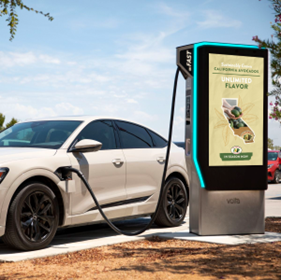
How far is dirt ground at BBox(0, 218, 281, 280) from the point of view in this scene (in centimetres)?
500

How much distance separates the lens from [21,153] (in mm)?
6531

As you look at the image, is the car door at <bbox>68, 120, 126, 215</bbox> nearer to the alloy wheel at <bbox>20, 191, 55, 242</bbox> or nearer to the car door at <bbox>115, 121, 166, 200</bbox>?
the car door at <bbox>115, 121, 166, 200</bbox>

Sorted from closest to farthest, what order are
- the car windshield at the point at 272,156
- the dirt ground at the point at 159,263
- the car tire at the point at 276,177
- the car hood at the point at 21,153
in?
the dirt ground at the point at 159,263, the car hood at the point at 21,153, the car tire at the point at 276,177, the car windshield at the point at 272,156

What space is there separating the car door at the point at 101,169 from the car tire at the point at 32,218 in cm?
37

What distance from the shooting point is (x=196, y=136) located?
7.33m

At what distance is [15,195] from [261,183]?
357 centimetres

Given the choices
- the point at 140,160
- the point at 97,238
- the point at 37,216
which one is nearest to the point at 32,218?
the point at 37,216

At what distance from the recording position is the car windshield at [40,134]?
7180 millimetres

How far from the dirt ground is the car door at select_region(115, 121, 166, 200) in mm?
1163

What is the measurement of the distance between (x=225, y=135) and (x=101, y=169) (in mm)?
1848

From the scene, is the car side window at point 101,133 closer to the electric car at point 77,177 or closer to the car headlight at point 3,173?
the electric car at point 77,177

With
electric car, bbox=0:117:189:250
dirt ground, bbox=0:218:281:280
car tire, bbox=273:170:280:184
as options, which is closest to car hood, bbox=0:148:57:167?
electric car, bbox=0:117:189:250

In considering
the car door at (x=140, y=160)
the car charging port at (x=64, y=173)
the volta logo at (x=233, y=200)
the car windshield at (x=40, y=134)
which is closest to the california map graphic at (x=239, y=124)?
the volta logo at (x=233, y=200)

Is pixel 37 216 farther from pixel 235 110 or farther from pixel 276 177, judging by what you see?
pixel 276 177
